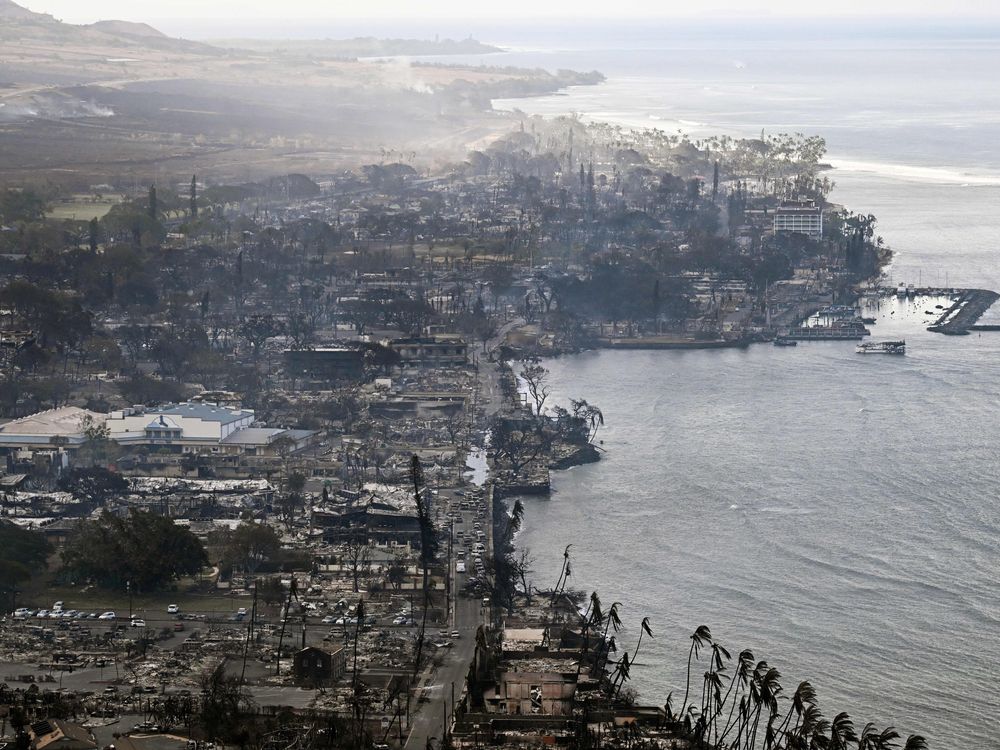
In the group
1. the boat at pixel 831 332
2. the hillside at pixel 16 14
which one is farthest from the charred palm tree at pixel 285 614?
the hillside at pixel 16 14

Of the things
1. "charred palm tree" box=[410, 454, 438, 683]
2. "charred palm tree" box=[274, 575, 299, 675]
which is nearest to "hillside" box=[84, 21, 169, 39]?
"charred palm tree" box=[410, 454, 438, 683]

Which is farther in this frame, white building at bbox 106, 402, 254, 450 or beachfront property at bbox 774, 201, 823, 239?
beachfront property at bbox 774, 201, 823, 239

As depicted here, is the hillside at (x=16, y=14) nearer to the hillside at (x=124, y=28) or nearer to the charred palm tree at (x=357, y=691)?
the hillside at (x=124, y=28)

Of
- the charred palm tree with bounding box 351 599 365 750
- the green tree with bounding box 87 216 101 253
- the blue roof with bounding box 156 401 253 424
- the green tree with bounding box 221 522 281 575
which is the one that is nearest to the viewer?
the charred palm tree with bounding box 351 599 365 750

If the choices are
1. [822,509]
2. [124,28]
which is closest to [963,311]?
[822,509]

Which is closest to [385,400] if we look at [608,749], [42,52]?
[608,749]

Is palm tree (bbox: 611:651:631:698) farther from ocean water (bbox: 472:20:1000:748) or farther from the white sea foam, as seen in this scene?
the white sea foam
